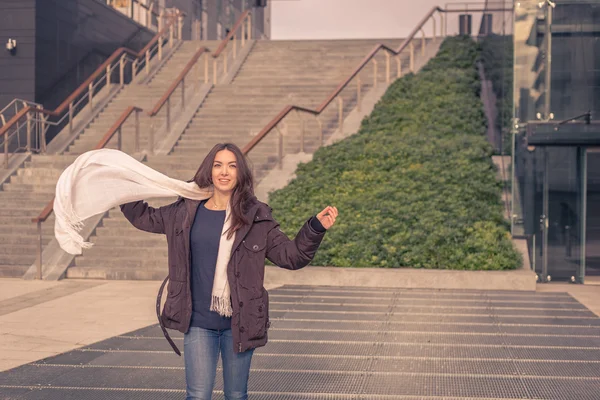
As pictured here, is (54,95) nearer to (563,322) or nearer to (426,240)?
(426,240)

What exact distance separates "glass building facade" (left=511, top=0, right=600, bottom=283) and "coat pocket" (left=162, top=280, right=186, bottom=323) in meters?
9.40

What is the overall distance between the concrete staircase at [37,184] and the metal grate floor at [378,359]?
4.96 m

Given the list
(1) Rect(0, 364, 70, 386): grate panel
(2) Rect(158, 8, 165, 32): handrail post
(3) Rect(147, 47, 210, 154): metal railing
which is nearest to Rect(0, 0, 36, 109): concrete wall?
(3) Rect(147, 47, 210, 154): metal railing

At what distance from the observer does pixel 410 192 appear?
13742 mm

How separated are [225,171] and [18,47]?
589 inches

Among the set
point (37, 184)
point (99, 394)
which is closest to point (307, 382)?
point (99, 394)

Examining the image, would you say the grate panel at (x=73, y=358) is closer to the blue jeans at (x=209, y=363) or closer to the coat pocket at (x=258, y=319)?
the blue jeans at (x=209, y=363)

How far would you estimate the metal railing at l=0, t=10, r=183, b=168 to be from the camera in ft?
53.0

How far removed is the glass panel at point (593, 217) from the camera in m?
12.6

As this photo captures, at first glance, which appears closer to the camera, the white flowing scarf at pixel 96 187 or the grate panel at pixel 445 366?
the white flowing scarf at pixel 96 187

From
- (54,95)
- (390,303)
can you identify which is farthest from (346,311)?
(54,95)

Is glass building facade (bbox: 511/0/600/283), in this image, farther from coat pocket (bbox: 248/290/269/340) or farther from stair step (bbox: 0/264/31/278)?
coat pocket (bbox: 248/290/269/340)

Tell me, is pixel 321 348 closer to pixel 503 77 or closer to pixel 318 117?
pixel 503 77

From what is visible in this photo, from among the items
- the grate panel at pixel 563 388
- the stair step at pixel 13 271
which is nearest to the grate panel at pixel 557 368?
the grate panel at pixel 563 388
